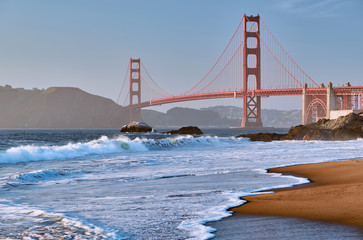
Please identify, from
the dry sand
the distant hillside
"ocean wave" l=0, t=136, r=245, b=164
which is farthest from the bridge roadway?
the distant hillside

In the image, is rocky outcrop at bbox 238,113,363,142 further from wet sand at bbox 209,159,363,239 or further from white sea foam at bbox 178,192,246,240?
white sea foam at bbox 178,192,246,240

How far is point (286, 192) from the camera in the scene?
714 cm

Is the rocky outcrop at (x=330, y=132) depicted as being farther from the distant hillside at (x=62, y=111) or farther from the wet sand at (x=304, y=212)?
the distant hillside at (x=62, y=111)

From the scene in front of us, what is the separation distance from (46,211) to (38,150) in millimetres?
13533

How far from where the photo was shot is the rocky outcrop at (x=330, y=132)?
111 ft

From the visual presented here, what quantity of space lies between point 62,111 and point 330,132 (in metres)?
135

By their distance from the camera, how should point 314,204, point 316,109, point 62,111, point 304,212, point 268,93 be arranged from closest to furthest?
point 304,212 → point 314,204 → point 268,93 → point 316,109 → point 62,111

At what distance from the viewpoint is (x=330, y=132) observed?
34.8 m

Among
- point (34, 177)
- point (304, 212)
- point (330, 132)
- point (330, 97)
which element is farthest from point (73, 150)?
point (330, 97)

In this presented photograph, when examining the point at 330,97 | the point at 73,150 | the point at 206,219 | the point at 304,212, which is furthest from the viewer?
the point at 330,97

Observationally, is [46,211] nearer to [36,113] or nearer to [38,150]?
[38,150]

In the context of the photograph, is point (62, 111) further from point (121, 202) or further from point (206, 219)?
point (206, 219)

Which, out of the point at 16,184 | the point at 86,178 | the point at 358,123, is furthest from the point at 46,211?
the point at 358,123

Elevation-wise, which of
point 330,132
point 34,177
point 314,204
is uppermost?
point 330,132
